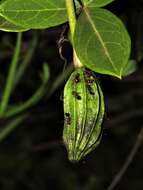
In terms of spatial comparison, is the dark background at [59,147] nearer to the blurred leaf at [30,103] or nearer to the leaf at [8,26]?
the blurred leaf at [30,103]

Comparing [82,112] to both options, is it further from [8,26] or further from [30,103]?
[30,103]

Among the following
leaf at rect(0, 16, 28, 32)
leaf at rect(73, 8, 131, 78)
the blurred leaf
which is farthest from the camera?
the blurred leaf

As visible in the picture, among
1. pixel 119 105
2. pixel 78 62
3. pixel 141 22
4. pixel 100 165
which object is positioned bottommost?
pixel 100 165

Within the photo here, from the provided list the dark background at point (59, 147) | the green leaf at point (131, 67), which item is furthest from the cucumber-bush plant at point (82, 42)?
the dark background at point (59, 147)

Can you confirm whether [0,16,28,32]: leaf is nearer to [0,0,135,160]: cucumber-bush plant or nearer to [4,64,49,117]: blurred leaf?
[0,0,135,160]: cucumber-bush plant

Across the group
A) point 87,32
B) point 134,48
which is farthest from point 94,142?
point 134,48

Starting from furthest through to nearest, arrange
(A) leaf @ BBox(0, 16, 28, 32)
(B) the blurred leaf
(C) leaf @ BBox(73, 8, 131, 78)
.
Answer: (B) the blurred leaf < (A) leaf @ BBox(0, 16, 28, 32) < (C) leaf @ BBox(73, 8, 131, 78)

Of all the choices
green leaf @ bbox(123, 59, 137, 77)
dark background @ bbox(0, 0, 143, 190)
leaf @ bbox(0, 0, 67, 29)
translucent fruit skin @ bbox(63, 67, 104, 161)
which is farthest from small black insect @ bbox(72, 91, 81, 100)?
dark background @ bbox(0, 0, 143, 190)

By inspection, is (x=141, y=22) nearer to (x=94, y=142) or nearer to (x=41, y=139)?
(x=94, y=142)
